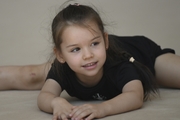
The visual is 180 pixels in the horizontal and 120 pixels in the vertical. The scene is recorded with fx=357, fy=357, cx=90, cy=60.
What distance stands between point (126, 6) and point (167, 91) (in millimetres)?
1234

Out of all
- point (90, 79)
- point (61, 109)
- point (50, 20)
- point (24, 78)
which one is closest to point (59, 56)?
point (90, 79)

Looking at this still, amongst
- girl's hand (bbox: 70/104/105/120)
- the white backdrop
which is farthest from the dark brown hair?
the white backdrop

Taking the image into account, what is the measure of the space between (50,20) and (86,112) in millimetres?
1674

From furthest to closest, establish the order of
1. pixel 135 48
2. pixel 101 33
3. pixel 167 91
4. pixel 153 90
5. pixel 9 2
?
1. pixel 9 2
2. pixel 135 48
3. pixel 167 91
4. pixel 153 90
5. pixel 101 33

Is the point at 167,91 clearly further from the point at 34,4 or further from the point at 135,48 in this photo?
the point at 34,4

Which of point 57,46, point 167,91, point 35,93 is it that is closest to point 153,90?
point 167,91

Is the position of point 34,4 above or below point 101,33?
below

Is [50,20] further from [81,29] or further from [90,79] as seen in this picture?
[81,29]

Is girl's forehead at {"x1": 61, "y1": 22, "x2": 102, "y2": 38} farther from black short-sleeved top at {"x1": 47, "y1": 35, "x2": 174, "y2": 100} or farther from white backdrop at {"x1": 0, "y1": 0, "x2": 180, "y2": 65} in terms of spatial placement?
white backdrop at {"x1": 0, "y1": 0, "x2": 180, "y2": 65}

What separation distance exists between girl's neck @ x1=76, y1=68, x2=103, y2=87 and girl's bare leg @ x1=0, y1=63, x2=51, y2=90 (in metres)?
0.38

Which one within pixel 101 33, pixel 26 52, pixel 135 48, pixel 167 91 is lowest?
pixel 26 52

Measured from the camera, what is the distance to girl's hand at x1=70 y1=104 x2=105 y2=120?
1069 mm

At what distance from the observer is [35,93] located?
5.44ft

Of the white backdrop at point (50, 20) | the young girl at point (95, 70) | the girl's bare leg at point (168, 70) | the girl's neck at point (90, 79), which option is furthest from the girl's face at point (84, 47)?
the white backdrop at point (50, 20)
